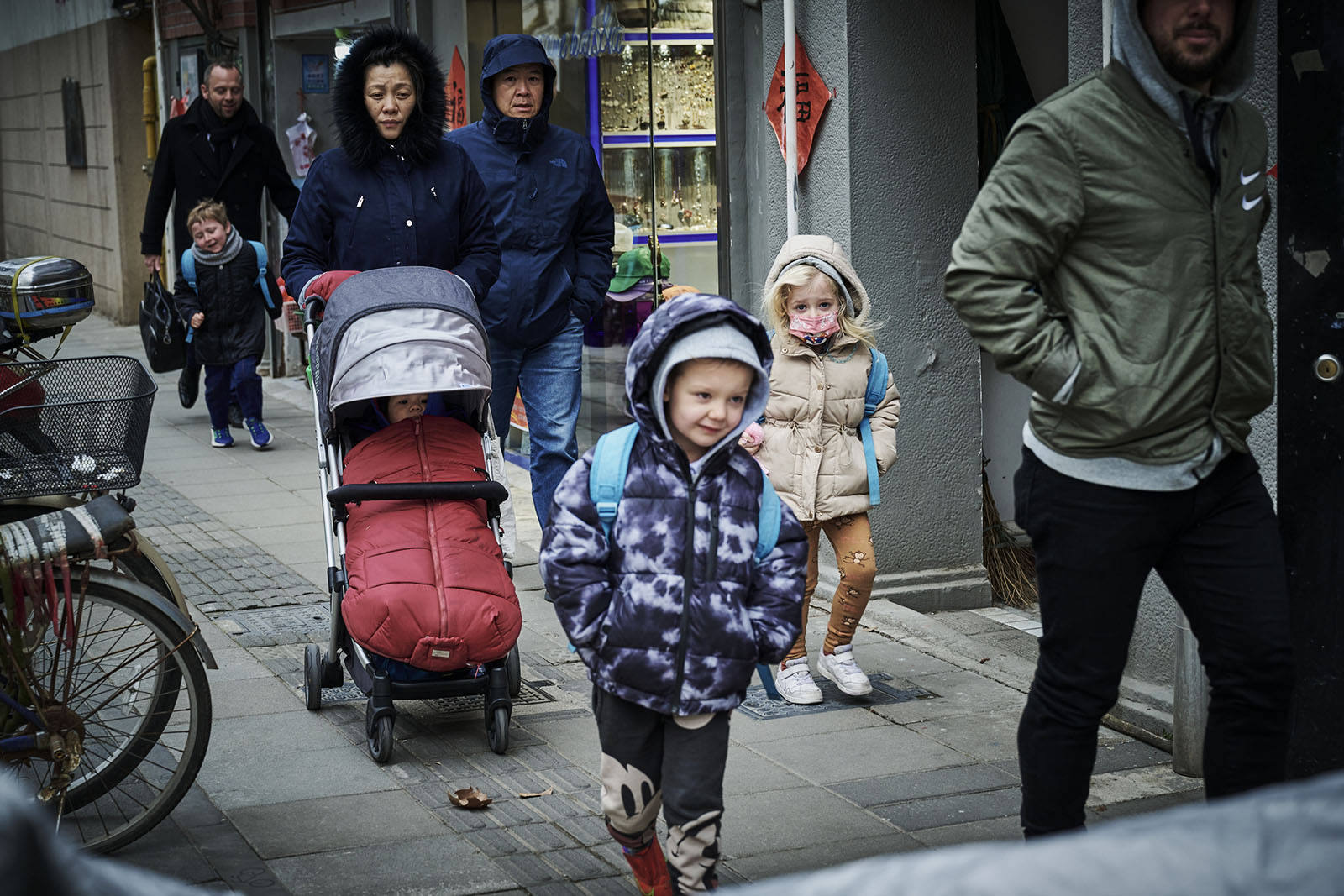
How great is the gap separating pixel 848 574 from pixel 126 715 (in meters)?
2.34

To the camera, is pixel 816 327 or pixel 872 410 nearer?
pixel 816 327

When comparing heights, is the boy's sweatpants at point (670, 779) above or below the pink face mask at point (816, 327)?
below

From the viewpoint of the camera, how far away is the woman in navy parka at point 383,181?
5.93 meters

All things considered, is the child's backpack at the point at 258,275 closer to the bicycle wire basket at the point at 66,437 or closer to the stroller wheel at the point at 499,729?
the stroller wheel at the point at 499,729

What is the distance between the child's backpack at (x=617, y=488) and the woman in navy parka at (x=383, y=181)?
2479 millimetres

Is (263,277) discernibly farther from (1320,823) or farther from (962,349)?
(1320,823)

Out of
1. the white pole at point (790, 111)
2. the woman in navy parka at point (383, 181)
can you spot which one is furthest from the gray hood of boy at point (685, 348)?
the white pole at point (790, 111)

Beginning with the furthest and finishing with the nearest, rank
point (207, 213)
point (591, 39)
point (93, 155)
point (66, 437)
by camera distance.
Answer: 1. point (93, 155)
2. point (207, 213)
3. point (591, 39)
4. point (66, 437)

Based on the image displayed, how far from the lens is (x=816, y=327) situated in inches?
211

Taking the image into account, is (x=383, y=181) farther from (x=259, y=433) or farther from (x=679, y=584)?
(x=259, y=433)

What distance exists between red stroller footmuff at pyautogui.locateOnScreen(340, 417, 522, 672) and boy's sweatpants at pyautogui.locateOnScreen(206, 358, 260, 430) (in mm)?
5440

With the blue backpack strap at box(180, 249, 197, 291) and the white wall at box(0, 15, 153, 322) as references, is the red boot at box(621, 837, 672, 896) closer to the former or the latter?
the blue backpack strap at box(180, 249, 197, 291)

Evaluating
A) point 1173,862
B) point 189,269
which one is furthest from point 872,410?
point 189,269

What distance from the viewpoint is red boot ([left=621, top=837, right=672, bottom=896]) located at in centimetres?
368
